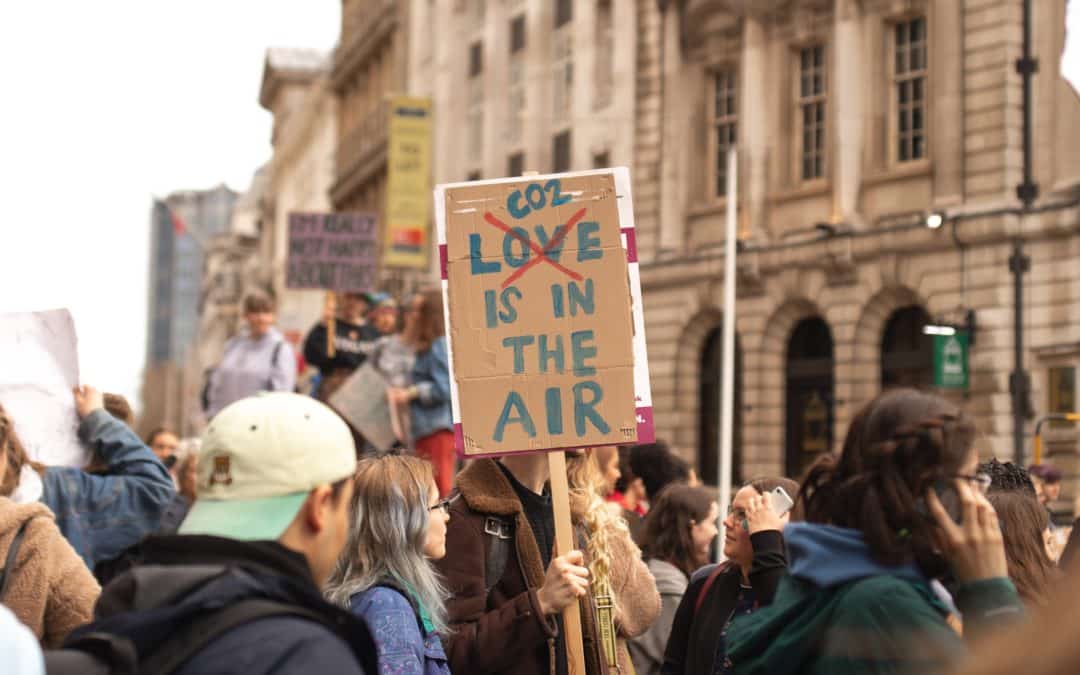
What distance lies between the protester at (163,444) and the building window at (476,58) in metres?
38.5

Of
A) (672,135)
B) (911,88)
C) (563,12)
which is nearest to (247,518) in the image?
(911,88)

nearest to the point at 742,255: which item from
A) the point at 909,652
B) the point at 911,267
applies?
the point at 911,267

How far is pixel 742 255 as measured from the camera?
36.2 meters

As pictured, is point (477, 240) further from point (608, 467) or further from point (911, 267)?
point (911, 267)

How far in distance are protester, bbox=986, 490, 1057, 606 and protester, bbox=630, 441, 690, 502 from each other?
4.08 metres

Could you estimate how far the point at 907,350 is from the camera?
3250 centimetres

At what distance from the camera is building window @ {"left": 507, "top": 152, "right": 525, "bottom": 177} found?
46000mm

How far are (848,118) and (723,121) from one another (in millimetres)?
5088

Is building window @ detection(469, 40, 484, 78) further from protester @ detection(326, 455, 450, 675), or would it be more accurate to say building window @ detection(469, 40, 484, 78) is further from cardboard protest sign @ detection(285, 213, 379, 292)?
protester @ detection(326, 455, 450, 675)

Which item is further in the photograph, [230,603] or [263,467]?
[263,467]

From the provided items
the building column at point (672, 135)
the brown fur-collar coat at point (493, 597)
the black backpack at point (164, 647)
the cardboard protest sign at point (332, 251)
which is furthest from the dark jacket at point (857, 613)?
the building column at point (672, 135)

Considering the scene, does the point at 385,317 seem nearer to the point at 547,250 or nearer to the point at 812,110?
the point at 547,250

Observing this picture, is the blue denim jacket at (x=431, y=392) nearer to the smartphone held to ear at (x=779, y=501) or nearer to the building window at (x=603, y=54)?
the smartphone held to ear at (x=779, y=501)

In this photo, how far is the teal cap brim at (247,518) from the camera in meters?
3.20
